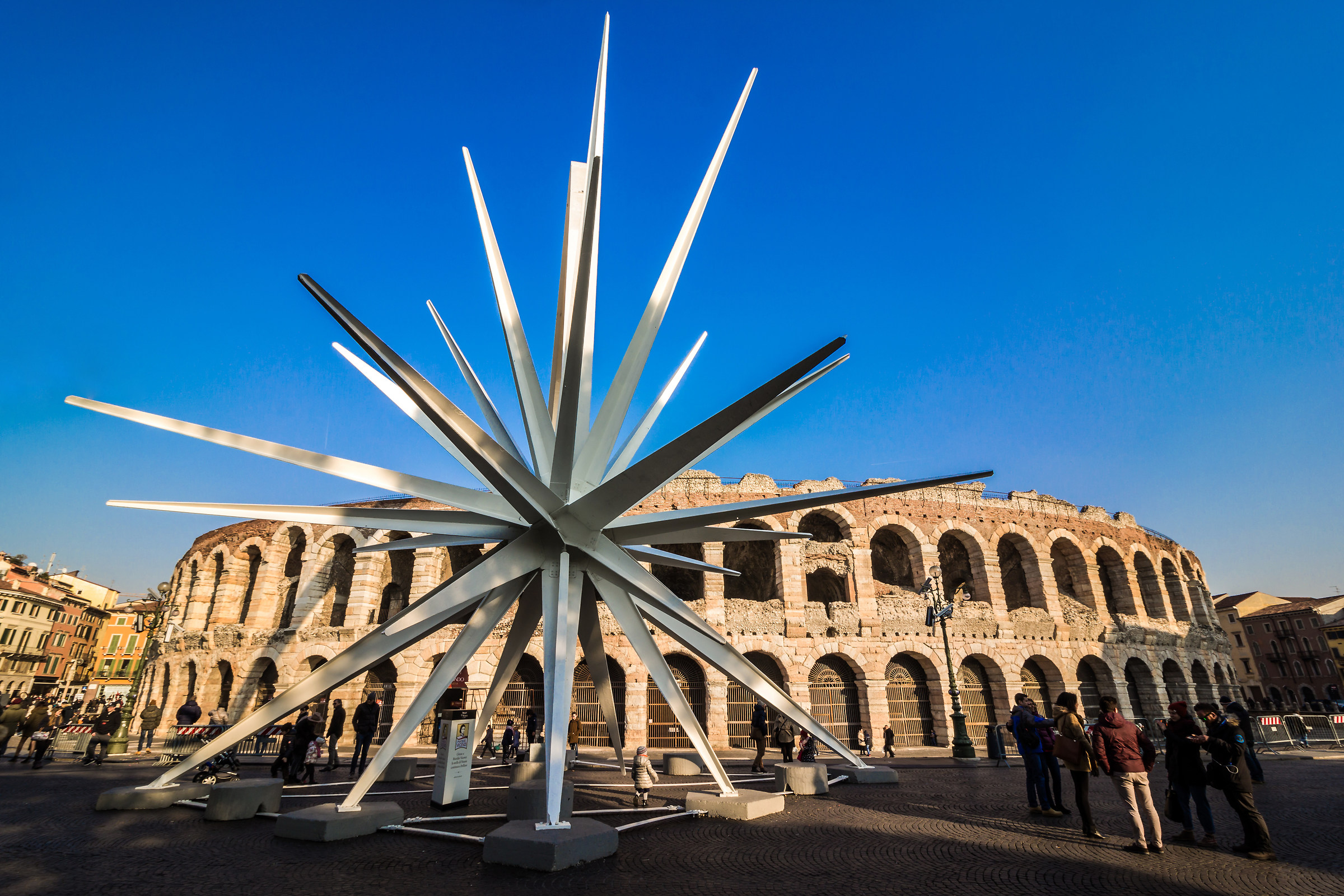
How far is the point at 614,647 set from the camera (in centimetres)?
2092

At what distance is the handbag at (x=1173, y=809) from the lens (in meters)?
6.07

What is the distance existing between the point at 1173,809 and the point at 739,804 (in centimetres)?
444

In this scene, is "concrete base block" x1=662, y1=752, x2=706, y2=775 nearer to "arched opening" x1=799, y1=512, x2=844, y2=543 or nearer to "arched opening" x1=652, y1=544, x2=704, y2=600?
"arched opening" x1=652, y1=544, x2=704, y2=600

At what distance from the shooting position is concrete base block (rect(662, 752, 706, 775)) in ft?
38.5

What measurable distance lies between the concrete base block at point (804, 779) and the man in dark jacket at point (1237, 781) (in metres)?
4.74

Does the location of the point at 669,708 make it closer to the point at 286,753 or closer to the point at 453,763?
the point at 286,753

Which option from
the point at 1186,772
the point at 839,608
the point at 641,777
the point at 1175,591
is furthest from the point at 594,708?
the point at 1175,591

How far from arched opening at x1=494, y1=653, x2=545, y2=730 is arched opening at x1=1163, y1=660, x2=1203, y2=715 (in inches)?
1011

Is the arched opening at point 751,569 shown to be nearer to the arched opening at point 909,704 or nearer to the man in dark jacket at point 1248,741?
the arched opening at point 909,704

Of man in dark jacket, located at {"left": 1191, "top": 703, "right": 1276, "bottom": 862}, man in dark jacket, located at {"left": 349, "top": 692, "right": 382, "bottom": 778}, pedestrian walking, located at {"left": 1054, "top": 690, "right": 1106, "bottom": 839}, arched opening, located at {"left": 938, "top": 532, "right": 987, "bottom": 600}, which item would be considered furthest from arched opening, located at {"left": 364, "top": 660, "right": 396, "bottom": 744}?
arched opening, located at {"left": 938, "top": 532, "right": 987, "bottom": 600}

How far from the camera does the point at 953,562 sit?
2711 cm

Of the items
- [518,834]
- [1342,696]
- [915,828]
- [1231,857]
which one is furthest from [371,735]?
[1342,696]

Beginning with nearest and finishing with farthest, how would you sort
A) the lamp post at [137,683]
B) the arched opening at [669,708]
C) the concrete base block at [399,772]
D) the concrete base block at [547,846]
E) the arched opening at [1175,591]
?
the concrete base block at [547,846]
the concrete base block at [399,772]
the lamp post at [137,683]
the arched opening at [669,708]
the arched opening at [1175,591]

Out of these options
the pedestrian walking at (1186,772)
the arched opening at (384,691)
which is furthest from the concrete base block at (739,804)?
the arched opening at (384,691)
